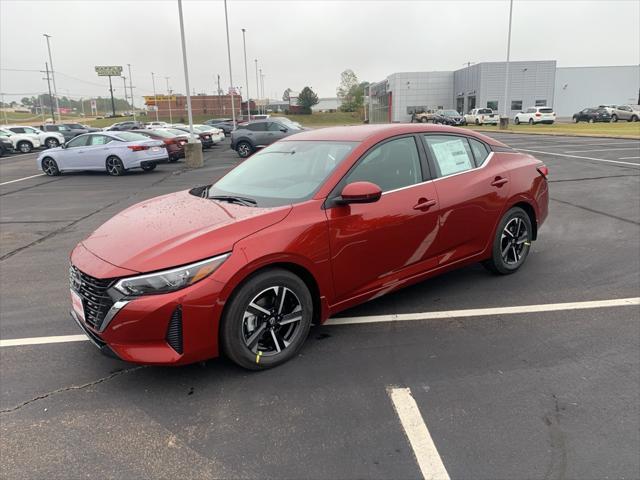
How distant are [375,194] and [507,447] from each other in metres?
1.81

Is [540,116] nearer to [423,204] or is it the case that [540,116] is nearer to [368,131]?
[368,131]

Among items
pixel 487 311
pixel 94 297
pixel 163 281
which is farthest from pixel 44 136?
pixel 487 311

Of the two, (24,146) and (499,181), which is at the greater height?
(499,181)

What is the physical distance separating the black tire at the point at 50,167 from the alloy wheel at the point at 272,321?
16683mm

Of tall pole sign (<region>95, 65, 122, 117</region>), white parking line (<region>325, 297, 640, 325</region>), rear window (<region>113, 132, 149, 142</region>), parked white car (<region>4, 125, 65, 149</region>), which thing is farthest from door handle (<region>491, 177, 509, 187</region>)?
tall pole sign (<region>95, 65, 122, 117</region>)

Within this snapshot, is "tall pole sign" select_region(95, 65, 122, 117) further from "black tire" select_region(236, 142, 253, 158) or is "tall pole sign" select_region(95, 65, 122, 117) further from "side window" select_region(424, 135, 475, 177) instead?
"side window" select_region(424, 135, 475, 177)

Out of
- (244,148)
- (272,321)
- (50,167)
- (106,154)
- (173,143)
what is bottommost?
(50,167)

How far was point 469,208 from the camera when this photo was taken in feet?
14.7

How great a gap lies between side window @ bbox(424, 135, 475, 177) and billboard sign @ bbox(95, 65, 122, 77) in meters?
113

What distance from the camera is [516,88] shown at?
6334 cm

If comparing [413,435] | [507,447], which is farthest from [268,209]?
[507,447]

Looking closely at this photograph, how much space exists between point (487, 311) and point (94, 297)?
10.4 ft

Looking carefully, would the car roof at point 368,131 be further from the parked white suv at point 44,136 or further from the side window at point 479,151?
the parked white suv at point 44,136

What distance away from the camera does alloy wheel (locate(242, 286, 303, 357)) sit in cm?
326
